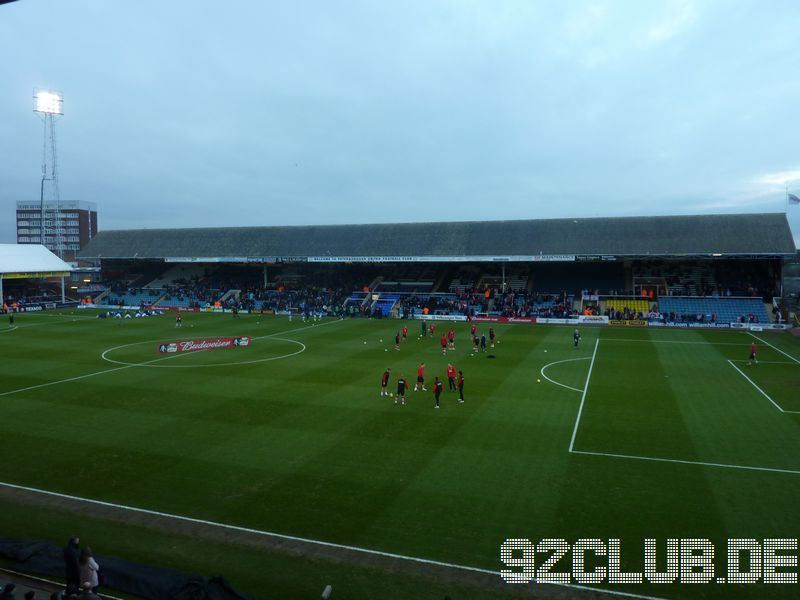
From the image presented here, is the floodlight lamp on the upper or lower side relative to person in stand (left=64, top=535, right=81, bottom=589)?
upper

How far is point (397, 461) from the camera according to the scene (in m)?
15.4

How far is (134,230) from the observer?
75.8 meters

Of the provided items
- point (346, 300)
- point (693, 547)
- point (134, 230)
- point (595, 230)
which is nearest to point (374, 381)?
point (693, 547)

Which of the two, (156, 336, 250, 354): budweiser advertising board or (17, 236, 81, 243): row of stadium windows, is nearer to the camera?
(156, 336, 250, 354): budweiser advertising board

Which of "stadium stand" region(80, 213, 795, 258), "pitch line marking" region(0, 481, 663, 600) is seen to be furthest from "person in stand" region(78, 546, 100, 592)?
"stadium stand" region(80, 213, 795, 258)

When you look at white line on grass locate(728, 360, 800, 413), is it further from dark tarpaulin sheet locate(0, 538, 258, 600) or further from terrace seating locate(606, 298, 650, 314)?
dark tarpaulin sheet locate(0, 538, 258, 600)

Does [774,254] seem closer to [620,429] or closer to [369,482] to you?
[620,429]

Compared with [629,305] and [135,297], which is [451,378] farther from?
[135,297]

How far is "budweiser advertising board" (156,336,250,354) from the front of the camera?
33.1 m

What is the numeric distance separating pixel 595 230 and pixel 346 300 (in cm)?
2675

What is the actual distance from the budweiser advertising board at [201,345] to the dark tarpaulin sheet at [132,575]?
23.1 meters

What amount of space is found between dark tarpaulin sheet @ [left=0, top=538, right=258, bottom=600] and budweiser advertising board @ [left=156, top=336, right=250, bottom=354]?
2312 cm

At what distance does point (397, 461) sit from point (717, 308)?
43338 mm

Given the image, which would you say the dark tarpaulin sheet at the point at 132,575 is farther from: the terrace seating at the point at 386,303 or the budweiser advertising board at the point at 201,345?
the terrace seating at the point at 386,303
